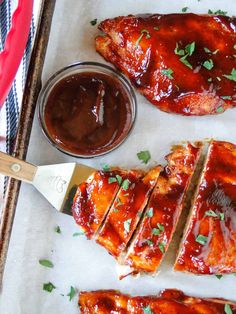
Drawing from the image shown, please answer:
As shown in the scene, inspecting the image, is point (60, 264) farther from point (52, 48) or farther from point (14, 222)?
point (52, 48)

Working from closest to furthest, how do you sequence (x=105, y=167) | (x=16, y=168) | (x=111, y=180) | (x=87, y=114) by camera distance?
(x=16, y=168), (x=111, y=180), (x=87, y=114), (x=105, y=167)

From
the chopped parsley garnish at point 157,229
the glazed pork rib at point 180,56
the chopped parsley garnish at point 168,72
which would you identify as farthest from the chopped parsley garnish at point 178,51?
the chopped parsley garnish at point 157,229

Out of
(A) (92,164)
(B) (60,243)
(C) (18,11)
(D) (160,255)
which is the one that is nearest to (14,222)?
(B) (60,243)

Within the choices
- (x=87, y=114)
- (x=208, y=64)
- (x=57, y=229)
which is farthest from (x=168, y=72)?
(x=57, y=229)

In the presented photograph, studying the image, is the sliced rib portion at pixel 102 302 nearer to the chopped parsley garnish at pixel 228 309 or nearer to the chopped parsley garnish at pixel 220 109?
the chopped parsley garnish at pixel 228 309

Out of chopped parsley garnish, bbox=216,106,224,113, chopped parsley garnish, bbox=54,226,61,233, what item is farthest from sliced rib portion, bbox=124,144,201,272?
chopped parsley garnish, bbox=54,226,61,233

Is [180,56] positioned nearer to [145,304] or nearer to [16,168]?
[16,168]

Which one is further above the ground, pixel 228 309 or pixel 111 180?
pixel 111 180
